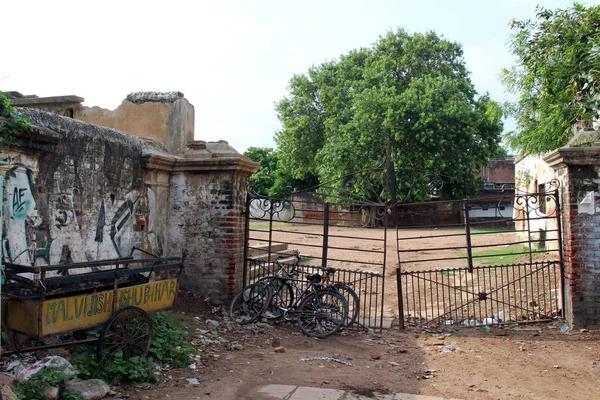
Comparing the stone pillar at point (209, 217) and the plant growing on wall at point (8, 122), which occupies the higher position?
the plant growing on wall at point (8, 122)

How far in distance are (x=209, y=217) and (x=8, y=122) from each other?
3.57 meters

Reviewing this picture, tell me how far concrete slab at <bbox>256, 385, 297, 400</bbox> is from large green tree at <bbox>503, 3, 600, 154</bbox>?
6303 mm

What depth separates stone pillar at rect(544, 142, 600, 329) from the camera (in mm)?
6848

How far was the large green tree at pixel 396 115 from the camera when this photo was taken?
2405 cm

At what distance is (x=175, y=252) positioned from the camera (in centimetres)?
788

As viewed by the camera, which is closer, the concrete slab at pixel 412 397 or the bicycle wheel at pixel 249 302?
the concrete slab at pixel 412 397

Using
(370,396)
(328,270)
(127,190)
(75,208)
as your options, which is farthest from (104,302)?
(328,270)

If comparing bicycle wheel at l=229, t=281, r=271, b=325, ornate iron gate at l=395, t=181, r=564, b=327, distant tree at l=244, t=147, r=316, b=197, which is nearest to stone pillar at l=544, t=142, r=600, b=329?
ornate iron gate at l=395, t=181, r=564, b=327

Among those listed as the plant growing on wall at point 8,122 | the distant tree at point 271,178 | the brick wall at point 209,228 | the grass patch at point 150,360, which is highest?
the distant tree at point 271,178

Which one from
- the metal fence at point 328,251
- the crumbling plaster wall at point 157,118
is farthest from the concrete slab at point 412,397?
the crumbling plaster wall at point 157,118

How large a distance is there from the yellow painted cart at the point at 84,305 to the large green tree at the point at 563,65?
7.10m

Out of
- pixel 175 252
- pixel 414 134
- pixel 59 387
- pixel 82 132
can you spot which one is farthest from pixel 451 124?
pixel 59 387

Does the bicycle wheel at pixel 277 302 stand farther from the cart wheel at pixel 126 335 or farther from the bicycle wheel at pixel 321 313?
the cart wheel at pixel 126 335

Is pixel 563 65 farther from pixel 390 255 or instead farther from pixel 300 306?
pixel 390 255
